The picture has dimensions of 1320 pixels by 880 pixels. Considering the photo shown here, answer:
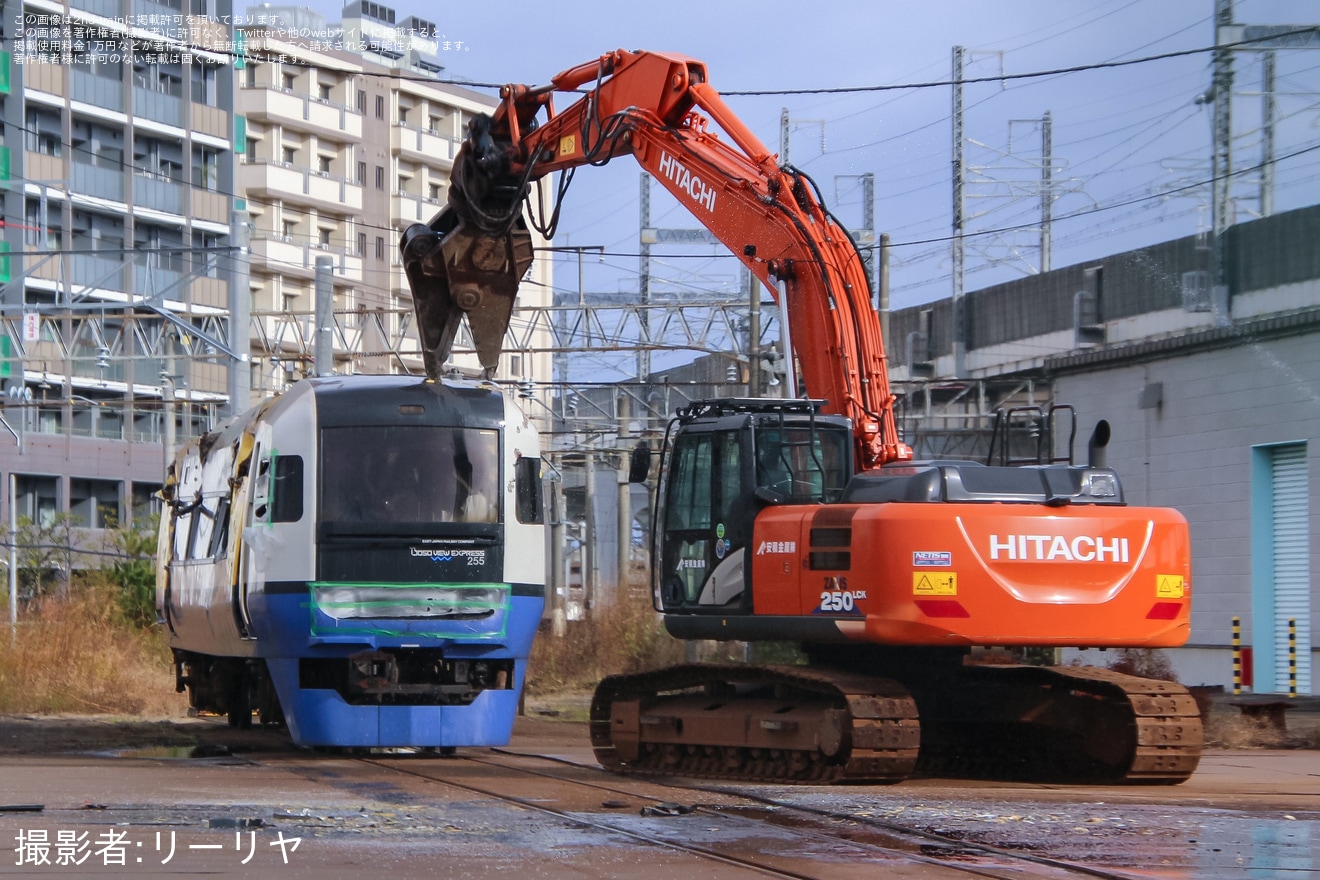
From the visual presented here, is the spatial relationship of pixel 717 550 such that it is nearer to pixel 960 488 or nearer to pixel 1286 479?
pixel 960 488

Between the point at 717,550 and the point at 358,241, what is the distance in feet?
218

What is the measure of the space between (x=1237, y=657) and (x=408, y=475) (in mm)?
13652

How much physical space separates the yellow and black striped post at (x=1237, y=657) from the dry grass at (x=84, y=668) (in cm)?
1369

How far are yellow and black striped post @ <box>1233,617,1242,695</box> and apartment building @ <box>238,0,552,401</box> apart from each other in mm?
46368

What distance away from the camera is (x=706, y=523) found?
14617mm

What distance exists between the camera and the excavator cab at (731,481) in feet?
46.5

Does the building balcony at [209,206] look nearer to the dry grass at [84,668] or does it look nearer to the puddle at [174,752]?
the dry grass at [84,668]

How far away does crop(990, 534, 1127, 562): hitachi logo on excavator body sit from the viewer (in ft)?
43.1

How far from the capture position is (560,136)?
16.6 metres

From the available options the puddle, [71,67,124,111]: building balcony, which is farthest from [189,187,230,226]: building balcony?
the puddle

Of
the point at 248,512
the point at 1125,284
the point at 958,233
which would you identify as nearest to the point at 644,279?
the point at 958,233

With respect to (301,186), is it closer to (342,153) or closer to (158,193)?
(342,153)

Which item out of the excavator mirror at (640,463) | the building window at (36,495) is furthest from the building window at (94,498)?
the excavator mirror at (640,463)

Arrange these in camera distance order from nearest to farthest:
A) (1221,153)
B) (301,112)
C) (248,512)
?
(248,512) → (1221,153) → (301,112)
